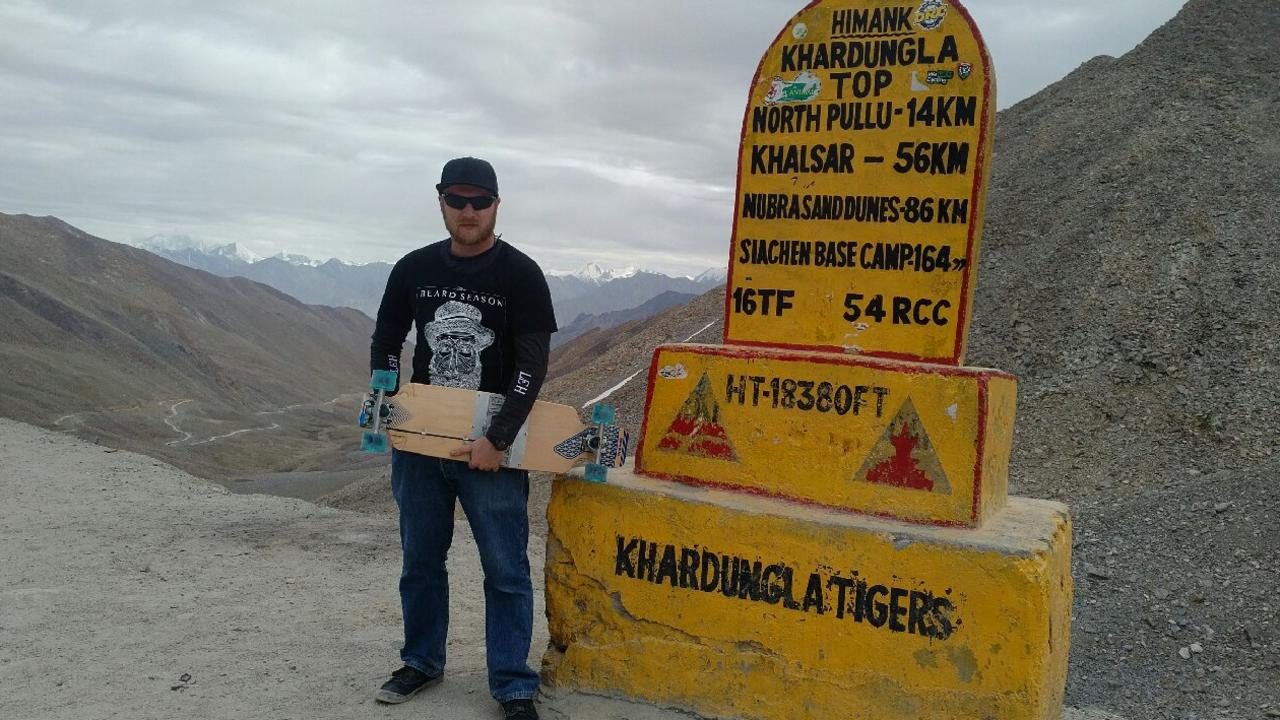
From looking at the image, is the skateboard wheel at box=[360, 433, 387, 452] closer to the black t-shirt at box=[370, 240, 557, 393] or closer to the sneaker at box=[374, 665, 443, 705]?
the black t-shirt at box=[370, 240, 557, 393]

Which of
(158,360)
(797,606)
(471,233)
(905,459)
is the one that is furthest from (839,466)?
(158,360)

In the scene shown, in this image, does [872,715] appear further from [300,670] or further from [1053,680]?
[300,670]

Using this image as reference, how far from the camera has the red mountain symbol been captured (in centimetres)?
409

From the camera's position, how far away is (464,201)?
3.65m

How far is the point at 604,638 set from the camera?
402 cm

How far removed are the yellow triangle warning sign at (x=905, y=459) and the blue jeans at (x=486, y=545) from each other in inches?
56.4

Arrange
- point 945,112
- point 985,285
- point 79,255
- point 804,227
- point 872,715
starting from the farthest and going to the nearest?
1. point 79,255
2. point 985,285
3. point 804,227
4. point 945,112
5. point 872,715

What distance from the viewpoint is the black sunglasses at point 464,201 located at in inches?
144

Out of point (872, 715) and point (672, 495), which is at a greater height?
point (672, 495)

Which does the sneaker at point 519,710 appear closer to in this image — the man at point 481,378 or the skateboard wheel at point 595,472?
the man at point 481,378

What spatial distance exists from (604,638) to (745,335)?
5.00 feet

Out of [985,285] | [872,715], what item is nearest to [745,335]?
[872,715]

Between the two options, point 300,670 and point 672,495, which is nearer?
point 672,495

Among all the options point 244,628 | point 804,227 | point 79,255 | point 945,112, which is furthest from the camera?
point 79,255
